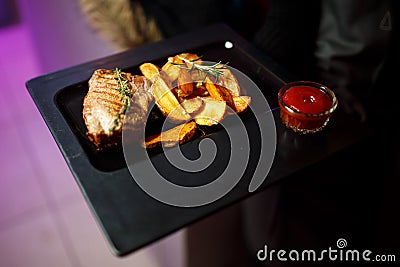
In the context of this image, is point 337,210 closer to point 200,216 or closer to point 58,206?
point 200,216

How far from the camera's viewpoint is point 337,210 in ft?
4.59

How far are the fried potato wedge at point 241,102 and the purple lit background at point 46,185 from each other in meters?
0.60

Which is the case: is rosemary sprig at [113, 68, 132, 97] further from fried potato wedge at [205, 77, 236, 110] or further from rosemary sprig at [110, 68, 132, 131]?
fried potato wedge at [205, 77, 236, 110]

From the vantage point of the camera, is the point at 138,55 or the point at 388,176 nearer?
the point at 138,55

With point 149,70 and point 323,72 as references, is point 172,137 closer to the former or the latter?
point 149,70

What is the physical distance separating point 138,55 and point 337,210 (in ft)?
2.57

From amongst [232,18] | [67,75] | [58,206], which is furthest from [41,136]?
[67,75]

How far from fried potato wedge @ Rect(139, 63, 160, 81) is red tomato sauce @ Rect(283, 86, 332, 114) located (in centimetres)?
26

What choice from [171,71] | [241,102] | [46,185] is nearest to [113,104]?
[171,71]

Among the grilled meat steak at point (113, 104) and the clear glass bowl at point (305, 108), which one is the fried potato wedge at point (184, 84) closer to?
the grilled meat steak at point (113, 104)

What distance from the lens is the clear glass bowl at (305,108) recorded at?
87cm

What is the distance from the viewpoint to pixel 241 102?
909mm

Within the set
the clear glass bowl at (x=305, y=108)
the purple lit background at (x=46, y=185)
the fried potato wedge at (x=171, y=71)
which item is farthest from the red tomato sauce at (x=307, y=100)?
the purple lit background at (x=46, y=185)

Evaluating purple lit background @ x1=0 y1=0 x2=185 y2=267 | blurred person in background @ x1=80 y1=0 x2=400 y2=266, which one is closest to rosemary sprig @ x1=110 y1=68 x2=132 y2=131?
blurred person in background @ x1=80 y1=0 x2=400 y2=266
